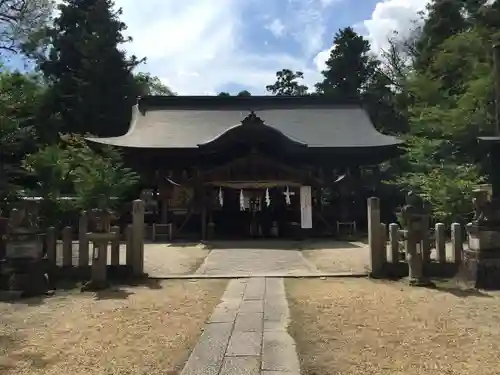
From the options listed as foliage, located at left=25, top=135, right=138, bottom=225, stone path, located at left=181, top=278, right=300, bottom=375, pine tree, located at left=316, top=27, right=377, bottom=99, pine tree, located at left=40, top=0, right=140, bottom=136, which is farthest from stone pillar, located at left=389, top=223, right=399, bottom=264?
pine tree, located at left=316, top=27, right=377, bottom=99

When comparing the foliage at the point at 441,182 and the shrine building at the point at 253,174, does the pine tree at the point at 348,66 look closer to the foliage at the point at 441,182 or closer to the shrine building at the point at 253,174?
the shrine building at the point at 253,174

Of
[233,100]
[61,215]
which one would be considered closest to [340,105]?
[233,100]

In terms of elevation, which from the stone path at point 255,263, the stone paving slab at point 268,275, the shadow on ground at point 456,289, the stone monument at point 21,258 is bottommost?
the shadow on ground at point 456,289

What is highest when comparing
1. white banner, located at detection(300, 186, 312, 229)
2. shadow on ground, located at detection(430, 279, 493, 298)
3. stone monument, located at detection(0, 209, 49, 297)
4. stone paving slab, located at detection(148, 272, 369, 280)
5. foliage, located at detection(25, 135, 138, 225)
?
foliage, located at detection(25, 135, 138, 225)

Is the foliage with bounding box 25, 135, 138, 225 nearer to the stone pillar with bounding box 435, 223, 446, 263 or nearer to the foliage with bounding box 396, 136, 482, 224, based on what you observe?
the foliage with bounding box 396, 136, 482, 224

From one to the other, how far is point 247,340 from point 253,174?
483 inches

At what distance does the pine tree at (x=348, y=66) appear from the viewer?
4147 centimetres

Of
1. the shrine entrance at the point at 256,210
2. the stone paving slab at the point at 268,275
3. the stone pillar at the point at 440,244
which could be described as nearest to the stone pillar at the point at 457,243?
the stone pillar at the point at 440,244

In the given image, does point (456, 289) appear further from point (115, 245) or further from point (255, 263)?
point (115, 245)

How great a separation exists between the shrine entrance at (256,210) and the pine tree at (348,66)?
25.2m

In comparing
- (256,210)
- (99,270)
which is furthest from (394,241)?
(256,210)

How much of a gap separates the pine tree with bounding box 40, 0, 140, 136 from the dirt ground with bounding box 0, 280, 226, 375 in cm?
2268

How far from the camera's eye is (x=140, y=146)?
60.4ft

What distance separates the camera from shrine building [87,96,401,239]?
16.6 meters
